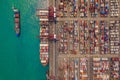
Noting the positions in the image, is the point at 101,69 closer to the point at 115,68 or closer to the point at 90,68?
the point at 90,68

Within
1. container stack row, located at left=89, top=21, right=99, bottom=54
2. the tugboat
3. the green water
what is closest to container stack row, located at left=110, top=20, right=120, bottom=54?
container stack row, located at left=89, top=21, right=99, bottom=54

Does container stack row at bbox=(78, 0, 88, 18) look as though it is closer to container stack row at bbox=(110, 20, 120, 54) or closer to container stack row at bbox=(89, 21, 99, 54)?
container stack row at bbox=(89, 21, 99, 54)

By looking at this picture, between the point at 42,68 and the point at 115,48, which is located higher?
the point at 115,48

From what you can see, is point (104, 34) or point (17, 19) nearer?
point (104, 34)

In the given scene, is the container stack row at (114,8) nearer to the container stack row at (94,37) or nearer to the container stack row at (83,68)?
the container stack row at (94,37)

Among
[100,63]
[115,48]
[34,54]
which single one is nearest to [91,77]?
[100,63]

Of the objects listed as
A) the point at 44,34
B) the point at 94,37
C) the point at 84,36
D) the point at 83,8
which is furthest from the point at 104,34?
the point at 44,34

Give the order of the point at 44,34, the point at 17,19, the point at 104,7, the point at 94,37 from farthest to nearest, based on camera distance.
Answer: the point at 17,19
the point at 94,37
the point at 104,7
the point at 44,34

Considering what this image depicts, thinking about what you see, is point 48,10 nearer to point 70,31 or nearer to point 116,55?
point 70,31
